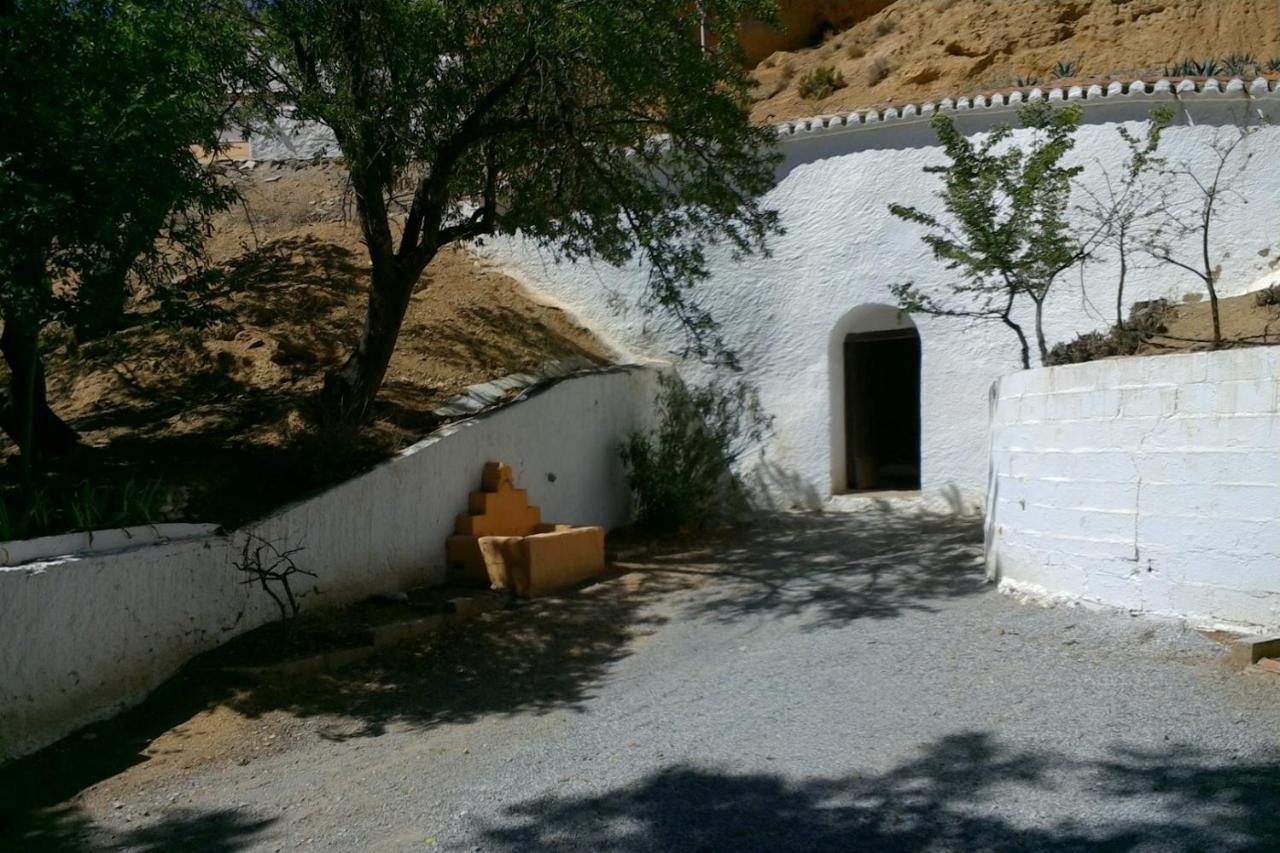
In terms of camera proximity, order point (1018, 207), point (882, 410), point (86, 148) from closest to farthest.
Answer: point (86, 148) < point (1018, 207) < point (882, 410)

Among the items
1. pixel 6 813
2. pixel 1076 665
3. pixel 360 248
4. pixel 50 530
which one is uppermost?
pixel 360 248

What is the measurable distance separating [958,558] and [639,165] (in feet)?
16.8

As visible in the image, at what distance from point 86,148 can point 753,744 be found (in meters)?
5.47

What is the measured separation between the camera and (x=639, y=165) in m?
12.2

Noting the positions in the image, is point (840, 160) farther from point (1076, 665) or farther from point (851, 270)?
point (1076, 665)

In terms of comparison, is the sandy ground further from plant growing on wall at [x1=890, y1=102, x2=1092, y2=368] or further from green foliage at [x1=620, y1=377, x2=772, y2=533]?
plant growing on wall at [x1=890, y1=102, x2=1092, y2=368]

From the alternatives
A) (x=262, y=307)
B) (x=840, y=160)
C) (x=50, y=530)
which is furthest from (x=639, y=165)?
(x=50, y=530)

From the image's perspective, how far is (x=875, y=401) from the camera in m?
15.4

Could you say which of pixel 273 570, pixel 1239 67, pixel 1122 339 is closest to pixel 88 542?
pixel 273 570

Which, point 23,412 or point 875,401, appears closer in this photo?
A: point 23,412

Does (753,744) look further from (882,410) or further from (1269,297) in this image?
(882,410)

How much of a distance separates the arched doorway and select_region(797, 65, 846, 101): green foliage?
560cm

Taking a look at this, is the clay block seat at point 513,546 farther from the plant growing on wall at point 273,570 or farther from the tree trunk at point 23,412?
the tree trunk at point 23,412

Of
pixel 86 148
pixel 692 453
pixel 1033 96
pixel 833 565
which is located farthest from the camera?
pixel 692 453
